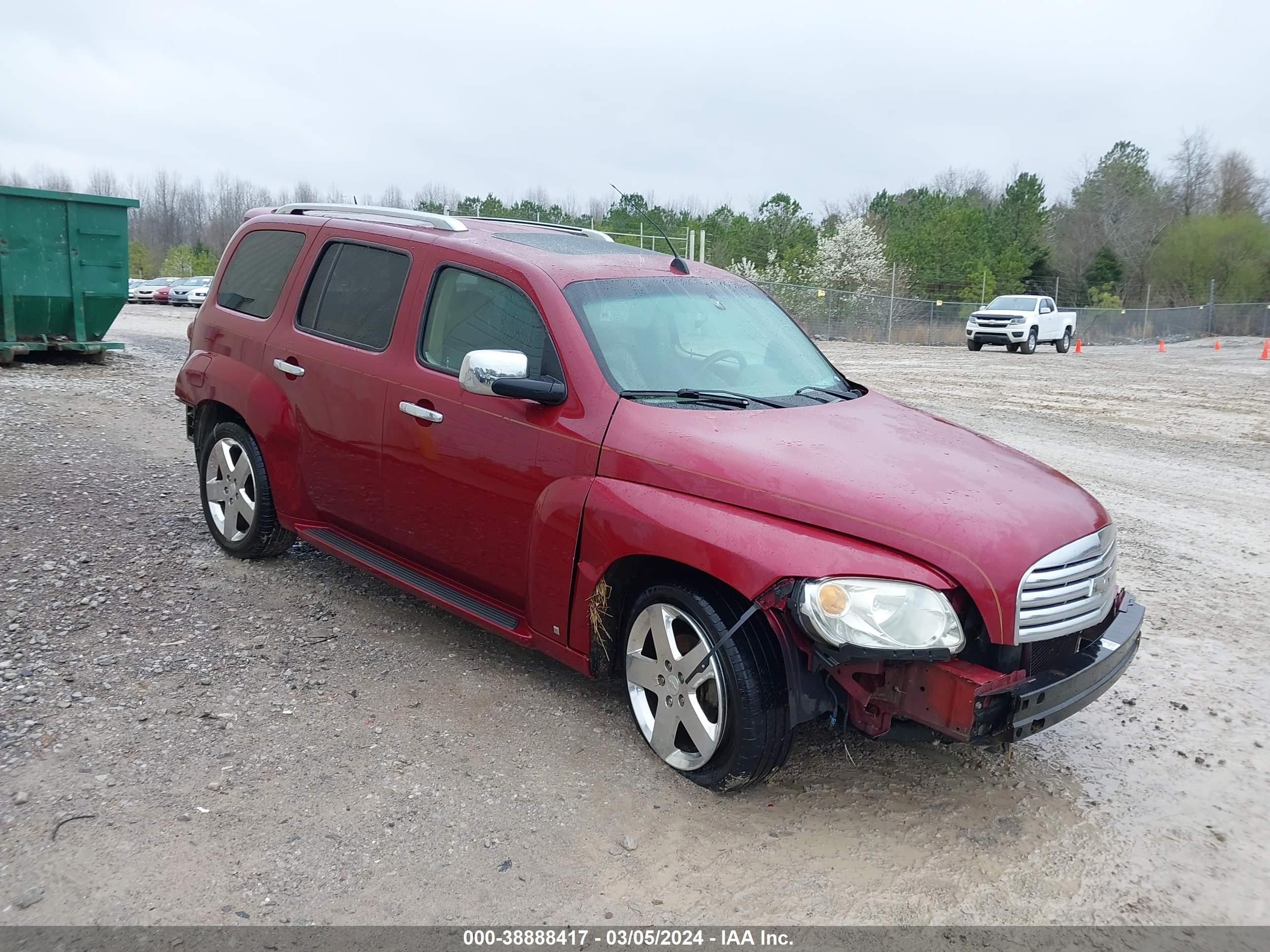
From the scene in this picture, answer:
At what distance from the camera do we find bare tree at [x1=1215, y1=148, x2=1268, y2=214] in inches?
2584

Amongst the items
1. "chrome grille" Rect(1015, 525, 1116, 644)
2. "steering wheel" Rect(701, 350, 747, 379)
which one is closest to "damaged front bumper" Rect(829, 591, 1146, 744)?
"chrome grille" Rect(1015, 525, 1116, 644)

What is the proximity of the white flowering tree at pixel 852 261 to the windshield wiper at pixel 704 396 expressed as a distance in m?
49.3

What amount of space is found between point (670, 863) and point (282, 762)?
1454 mm

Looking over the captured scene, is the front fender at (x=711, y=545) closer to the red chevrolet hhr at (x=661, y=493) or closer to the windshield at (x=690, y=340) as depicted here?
the red chevrolet hhr at (x=661, y=493)

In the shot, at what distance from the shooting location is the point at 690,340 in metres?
4.25

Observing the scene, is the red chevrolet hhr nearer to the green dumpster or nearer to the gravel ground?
the gravel ground

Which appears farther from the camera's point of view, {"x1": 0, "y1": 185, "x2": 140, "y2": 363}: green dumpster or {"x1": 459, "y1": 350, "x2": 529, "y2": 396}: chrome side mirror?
{"x1": 0, "y1": 185, "x2": 140, "y2": 363}: green dumpster

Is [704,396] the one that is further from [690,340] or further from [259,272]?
[259,272]

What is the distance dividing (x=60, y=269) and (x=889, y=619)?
45.0ft

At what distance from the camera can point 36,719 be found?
383cm

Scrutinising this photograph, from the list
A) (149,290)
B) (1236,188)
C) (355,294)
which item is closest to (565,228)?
(355,294)

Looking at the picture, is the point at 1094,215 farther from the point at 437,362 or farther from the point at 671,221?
the point at 437,362

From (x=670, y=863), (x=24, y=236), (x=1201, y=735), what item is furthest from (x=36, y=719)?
(x=24, y=236)

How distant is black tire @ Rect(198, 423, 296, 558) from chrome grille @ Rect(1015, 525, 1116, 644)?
373 cm
